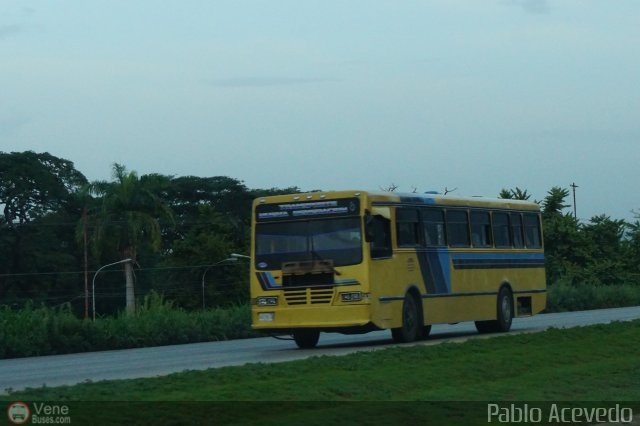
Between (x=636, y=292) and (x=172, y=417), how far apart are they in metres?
51.0

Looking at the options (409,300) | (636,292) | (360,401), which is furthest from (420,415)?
(636,292)

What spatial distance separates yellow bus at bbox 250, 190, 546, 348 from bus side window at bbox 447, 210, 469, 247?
42 mm

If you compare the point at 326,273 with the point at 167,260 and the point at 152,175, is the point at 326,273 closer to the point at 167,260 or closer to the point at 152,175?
the point at 152,175

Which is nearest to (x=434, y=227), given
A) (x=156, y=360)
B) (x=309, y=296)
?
(x=309, y=296)

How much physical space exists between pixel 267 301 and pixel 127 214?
48677 mm

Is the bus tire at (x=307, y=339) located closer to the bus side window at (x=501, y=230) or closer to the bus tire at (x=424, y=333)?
the bus tire at (x=424, y=333)

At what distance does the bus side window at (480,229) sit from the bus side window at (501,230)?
12.4 inches

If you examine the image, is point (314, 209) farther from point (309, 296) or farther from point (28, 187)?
point (28, 187)

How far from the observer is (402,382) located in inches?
611

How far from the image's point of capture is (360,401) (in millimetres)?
13789

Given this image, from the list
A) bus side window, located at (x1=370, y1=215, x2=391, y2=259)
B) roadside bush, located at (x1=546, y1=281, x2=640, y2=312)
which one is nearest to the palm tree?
roadside bush, located at (x1=546, y1=281, x2=640, y2=312)

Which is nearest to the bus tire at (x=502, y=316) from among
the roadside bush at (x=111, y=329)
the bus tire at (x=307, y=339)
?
the bus tire at (x=307, y=339)

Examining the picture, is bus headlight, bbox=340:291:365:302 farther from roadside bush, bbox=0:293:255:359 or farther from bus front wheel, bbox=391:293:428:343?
roadside bush, bbox=0:293:255:359

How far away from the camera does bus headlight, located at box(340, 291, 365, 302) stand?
82.4 ft
